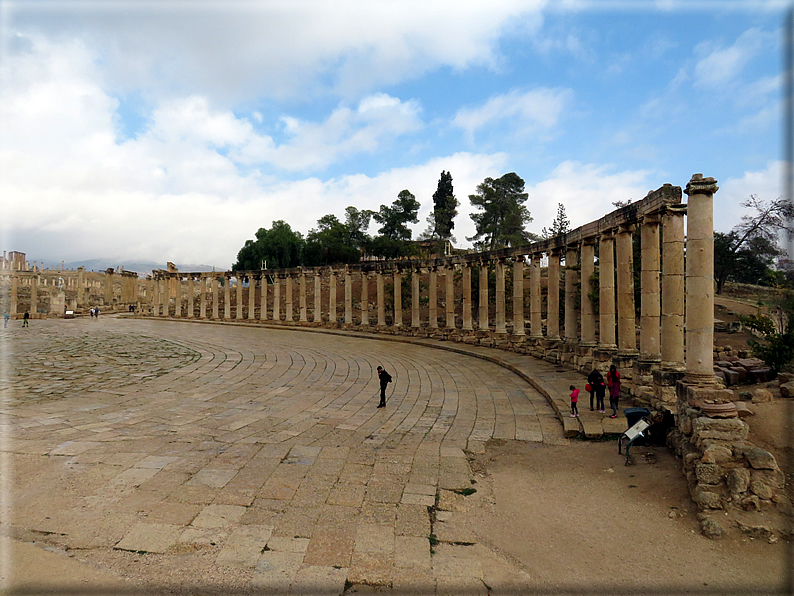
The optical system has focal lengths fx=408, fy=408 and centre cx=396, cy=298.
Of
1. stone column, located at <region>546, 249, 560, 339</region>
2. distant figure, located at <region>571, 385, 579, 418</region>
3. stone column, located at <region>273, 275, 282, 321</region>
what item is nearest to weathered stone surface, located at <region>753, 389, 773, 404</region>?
distant figure, located at <region>571, 385, 579, 418</region>

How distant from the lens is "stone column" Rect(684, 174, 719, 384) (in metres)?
8.09

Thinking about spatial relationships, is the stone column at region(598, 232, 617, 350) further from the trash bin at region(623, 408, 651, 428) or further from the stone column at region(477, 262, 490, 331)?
the stone column at region(477, 262, 490, 331)

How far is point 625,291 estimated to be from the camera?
12664 mm

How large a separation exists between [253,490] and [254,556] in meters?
1.57

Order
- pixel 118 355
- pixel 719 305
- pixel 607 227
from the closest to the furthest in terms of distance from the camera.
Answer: pixel 607 227, pixel 118 355, pixel 719 305

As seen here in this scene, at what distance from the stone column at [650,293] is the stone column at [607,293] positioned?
1.81 meters

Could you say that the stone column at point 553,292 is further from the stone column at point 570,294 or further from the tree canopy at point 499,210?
the tree canopy at point 499,210

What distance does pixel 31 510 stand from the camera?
534cm

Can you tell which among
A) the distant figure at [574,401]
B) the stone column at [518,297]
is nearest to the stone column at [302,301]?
the stone column at [518,297]

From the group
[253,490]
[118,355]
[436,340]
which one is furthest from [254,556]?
[436,340]

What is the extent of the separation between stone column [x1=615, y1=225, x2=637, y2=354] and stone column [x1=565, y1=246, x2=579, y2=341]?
322 cm

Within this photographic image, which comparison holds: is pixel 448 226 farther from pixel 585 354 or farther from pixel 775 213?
pixel 585 354

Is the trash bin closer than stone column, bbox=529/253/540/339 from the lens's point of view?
Yes

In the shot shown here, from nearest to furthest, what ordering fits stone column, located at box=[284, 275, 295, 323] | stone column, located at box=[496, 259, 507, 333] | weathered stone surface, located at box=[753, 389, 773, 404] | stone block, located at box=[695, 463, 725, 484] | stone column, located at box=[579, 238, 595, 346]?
stone block, located at box=[695, 463, 725, 484]
weathered stone surface, located at box=[753, 389, 773, 404]
stone column, located at box=[579, 238, 595, 346]
stone column, located at box=[496, 259, 507, 333]
stone column, located at box=[284, 275, 295, 323]
